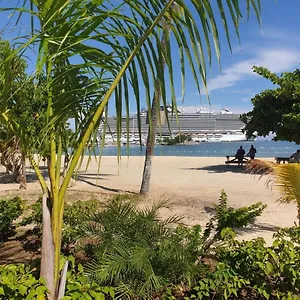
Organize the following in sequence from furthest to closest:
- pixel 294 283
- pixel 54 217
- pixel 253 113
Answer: pixel 253 113
pixel 294 283
pixel 54 217

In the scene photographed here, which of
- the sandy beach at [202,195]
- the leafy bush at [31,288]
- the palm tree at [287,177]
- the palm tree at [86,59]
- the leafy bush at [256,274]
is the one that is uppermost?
the palm tree at [86,59]

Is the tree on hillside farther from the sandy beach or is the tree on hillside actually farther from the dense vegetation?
the dense vegetation

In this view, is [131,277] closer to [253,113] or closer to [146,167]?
[146,167]

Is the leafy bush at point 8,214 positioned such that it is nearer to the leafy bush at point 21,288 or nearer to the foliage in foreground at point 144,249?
the foliage in foreground at point 144,249

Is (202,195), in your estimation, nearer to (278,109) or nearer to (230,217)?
(230,217)

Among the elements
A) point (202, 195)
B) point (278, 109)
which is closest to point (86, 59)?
A: point (202, 195)

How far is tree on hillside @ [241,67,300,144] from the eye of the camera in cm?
1422

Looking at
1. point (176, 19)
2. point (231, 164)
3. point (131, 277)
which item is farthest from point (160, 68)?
point (231, 164)

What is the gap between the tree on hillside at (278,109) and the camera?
1422cm

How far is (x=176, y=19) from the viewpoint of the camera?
215 cm

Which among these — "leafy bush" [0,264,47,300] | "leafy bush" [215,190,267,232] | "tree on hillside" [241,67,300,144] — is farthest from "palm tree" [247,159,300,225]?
"tree on hillside" [241,67,300,144]

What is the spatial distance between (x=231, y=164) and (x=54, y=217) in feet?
65.9

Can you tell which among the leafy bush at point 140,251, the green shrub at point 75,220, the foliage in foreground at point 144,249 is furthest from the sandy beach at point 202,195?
the leafy bush at point 140,251

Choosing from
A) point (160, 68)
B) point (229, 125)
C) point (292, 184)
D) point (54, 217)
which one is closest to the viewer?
point (160, 68)
